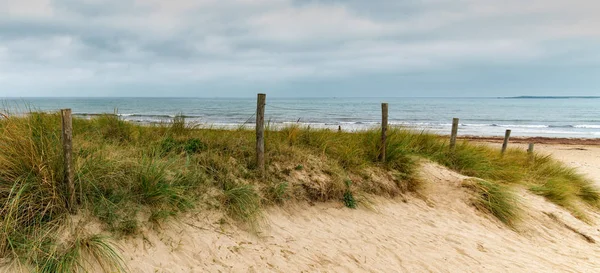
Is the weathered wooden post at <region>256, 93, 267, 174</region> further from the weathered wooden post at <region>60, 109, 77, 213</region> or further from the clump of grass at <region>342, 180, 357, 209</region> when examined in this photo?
the weathered wooden post at <region>60, 109, 77, 213</region>

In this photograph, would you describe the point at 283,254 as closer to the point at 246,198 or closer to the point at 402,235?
the point at 246,198

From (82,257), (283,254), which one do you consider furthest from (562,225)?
(82,257)

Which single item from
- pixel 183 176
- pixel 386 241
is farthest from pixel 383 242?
pixel 183 176

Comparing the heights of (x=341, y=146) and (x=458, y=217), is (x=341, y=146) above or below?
above

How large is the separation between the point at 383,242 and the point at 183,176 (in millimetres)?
3200

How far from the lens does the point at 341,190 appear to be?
21.1 ft

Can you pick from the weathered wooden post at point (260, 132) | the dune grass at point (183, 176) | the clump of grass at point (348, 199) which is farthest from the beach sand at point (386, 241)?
the weathered wooden post at point (260, 132)

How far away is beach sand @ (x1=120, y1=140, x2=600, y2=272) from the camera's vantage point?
13.5 feet

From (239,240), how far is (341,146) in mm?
3498

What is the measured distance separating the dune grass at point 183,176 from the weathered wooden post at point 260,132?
0.17 meters

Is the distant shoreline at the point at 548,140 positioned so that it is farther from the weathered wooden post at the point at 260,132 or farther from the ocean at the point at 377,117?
the weathered wooden post at the point at 260,132

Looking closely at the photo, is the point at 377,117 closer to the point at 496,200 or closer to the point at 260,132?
the point at 496,200

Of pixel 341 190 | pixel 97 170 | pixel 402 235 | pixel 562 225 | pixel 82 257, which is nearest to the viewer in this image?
pixel 82 257

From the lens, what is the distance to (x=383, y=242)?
534 cm
